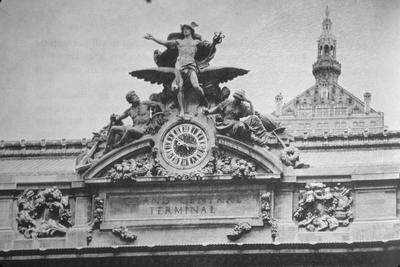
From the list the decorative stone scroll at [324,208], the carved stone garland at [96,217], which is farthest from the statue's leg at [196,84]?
the carved stone garland at [96,217]

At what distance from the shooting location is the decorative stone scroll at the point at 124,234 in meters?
50.7

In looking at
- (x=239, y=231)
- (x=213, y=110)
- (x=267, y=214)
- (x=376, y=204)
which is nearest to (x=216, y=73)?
(x=213, y=110)

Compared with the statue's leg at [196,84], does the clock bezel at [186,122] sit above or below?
below

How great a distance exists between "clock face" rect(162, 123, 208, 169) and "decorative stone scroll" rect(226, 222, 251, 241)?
93.4 inches

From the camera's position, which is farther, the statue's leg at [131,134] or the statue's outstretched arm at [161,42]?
the statue's outstretched arm at [161,42]

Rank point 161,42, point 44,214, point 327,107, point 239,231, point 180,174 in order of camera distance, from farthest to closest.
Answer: point 327,107 < point 161,42 < point 44,214 < point 180,174 < point 239,231

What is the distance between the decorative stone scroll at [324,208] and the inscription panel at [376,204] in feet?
1.07

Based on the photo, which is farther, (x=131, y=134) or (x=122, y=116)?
(x=122, y=116)

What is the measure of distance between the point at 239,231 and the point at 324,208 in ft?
8.45

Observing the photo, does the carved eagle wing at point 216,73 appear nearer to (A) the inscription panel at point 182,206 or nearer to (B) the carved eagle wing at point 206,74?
(B) the carved eagle wing at point 206,74

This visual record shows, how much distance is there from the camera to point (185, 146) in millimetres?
51156

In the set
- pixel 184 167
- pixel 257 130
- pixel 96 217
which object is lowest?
pixel 96 217

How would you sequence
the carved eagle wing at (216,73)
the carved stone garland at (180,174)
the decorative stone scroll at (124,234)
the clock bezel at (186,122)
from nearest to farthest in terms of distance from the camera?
the carved stone garland at (180,174) → the decorative stone scroll at (124,234) → the clock bezel at (186,122) → the carved eagle wing at (216,73)

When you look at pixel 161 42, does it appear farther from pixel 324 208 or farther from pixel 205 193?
pixel 324 208
